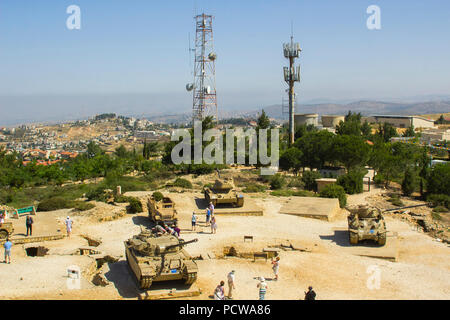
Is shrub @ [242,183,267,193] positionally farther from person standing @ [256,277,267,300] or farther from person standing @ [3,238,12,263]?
person standing @ [256,277,267,300]

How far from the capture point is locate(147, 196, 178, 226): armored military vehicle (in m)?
22.7

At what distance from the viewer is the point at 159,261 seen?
15328 mm

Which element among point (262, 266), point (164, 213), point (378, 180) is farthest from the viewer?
point (378, 180)

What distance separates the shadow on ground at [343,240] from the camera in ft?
69.3

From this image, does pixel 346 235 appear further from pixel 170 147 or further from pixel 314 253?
pixel 170 147

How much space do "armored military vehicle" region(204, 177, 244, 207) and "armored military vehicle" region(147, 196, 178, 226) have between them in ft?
12.2

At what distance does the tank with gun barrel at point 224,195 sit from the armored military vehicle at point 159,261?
34.4ft

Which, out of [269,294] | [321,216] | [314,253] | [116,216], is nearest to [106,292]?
[269,294]

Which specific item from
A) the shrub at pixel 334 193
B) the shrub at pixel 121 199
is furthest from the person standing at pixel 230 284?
the shrub at pixel 334 193

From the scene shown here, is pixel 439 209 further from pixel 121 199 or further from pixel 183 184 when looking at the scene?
pixel 121 199

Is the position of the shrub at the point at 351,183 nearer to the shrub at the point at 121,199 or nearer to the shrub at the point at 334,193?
the shrub at the point at 334,193

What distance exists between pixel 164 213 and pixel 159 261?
776 centimetres
